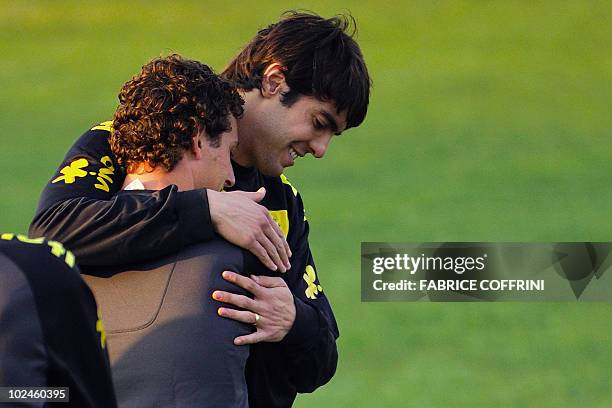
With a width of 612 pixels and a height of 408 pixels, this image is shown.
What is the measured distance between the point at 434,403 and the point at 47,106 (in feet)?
25.0

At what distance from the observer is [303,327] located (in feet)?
10.5

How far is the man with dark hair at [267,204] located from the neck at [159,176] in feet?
0.12

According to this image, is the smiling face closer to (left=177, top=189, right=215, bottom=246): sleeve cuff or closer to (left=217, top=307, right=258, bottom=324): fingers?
(left=177, top=189, right=215, bottom=246): sleeve cuff

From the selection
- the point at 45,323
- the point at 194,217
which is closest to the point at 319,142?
the point at 194,217

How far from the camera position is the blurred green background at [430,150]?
815cm

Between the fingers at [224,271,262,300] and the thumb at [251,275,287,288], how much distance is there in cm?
4

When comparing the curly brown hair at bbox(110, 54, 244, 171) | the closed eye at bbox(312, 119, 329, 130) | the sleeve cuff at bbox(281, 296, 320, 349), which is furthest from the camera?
the closed eye at bbox(312, 119, 329, 130)

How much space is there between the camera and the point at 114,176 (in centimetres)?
320

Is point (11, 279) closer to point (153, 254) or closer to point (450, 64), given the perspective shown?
point (153, 254)

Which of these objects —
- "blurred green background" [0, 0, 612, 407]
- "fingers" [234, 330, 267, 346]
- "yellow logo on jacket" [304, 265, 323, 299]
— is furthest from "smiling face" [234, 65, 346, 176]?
"blurred green background" [0, 0, 612, 407]

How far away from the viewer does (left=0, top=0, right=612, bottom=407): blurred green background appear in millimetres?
8148

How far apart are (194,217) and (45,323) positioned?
0.94 m

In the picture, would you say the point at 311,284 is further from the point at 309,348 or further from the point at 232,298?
the point at 232,298

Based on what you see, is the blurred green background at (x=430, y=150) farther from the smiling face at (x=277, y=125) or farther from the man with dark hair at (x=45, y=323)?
the man with dark hair at (x=45, y=323)
